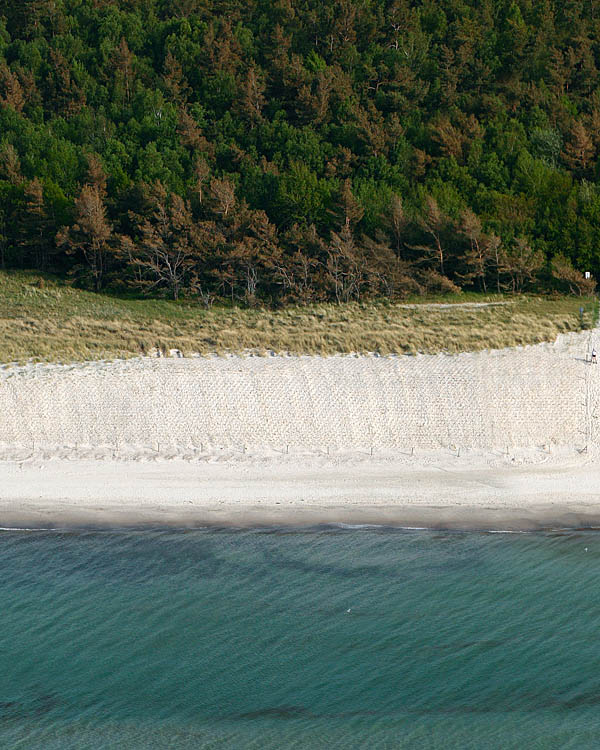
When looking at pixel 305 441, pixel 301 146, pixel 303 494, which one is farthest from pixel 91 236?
pixel 303 494

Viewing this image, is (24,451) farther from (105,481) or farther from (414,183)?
(414,183)

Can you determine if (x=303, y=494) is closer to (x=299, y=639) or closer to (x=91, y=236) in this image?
(x=299, y=639)

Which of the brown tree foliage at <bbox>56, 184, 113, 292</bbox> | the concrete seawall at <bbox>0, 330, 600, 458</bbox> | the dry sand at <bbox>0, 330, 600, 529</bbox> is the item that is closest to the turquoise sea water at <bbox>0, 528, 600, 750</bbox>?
Result: the dry sand at <bbox>0, 330, 600, 529</bbox>

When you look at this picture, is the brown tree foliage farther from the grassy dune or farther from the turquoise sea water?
the turquoise sea water

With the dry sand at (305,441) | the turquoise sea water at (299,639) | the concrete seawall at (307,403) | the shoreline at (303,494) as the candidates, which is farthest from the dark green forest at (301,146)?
the turquoise sea water at (299,639)

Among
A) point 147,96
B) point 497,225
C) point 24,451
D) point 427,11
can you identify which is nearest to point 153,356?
point 24,451

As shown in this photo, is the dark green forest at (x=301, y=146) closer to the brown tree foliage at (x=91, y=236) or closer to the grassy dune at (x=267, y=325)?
the brown tree foliage at (x=91, y=236)
